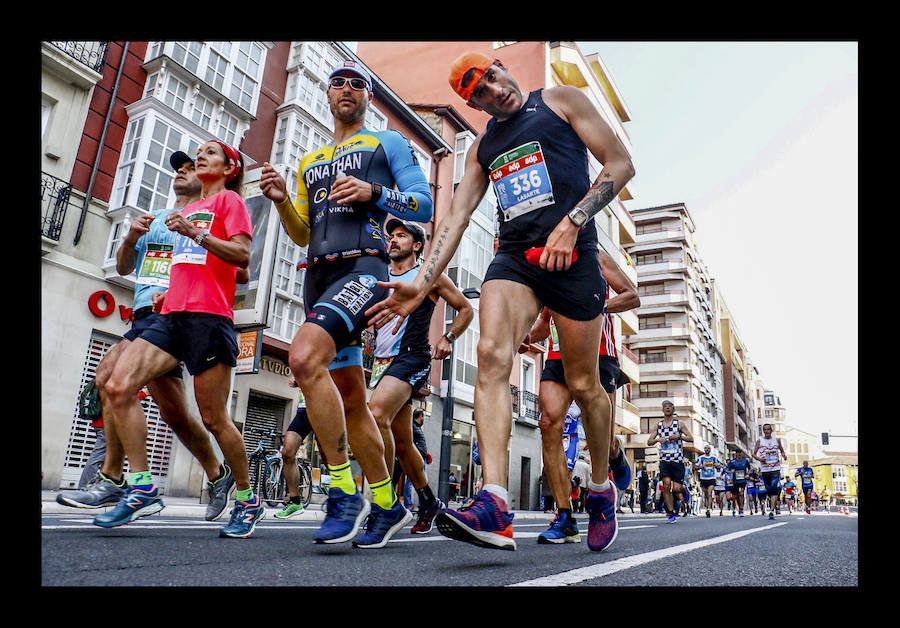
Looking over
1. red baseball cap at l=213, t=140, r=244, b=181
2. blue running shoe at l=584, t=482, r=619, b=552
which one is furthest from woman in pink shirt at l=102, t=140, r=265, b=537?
blue running shoe at l=584, t=482, r=619, b=552

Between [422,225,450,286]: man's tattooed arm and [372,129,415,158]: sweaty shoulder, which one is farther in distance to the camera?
[372,129,415,158]: sweaty shoulder

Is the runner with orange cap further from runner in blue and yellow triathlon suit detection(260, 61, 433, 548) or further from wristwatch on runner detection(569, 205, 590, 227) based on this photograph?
runner in blue and yellow triathlon suit detection(260, 61, 433, 548)

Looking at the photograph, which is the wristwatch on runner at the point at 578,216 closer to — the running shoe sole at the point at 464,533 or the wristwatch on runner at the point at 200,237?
the running shoe sole at the point at 464,533

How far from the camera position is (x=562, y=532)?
13.8 feet

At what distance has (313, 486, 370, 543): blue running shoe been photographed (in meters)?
2.92

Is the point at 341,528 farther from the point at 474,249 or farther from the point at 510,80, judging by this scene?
the point at 474,249

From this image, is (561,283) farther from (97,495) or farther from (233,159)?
(97,495)

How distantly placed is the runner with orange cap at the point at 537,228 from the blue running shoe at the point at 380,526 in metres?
0.88

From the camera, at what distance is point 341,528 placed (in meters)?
2.96

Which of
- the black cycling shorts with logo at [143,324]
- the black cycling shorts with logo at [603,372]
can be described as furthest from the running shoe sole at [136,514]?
the black cycling shorts with logo at [603,372]

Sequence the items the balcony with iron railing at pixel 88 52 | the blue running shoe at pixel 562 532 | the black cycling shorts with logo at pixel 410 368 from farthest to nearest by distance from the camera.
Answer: the balcony with iron railing at pixel 88 52 < the black cycling shorts with logo at pixel 410 368 < the blue running shoe at pixel 562 532

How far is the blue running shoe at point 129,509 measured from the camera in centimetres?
316
